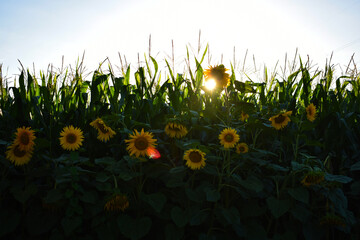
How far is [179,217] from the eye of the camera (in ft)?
4.15

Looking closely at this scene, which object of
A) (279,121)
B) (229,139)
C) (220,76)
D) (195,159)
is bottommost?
(195,159)

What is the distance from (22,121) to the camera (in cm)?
179

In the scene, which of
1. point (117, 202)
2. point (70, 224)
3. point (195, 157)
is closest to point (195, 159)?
point (195, 157)

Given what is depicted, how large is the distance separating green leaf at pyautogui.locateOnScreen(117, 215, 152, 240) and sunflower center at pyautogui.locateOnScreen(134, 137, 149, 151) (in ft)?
1.12

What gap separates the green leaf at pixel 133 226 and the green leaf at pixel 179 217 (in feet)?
0.41

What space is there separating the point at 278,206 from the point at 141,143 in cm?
72

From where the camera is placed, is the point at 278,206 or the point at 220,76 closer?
the point at 278,206

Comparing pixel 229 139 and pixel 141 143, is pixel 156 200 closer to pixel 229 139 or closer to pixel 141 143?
pixel 141 143

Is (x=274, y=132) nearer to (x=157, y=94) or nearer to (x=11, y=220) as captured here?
(x=157, y=94)

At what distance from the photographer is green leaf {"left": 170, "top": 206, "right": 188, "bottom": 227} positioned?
1235 mm

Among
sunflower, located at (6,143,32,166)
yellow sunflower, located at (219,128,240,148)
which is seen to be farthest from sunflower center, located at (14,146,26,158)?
yellow sunflower, located at (219,128,240,148)

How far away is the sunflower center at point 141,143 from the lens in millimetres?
1291

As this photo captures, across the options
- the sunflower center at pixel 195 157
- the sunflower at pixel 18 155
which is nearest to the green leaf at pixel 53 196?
the sunflower at pixel 18 155

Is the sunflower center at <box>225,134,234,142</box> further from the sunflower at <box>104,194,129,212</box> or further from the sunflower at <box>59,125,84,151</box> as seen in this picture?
the sunflower at <box>59,125,84,151</box>
